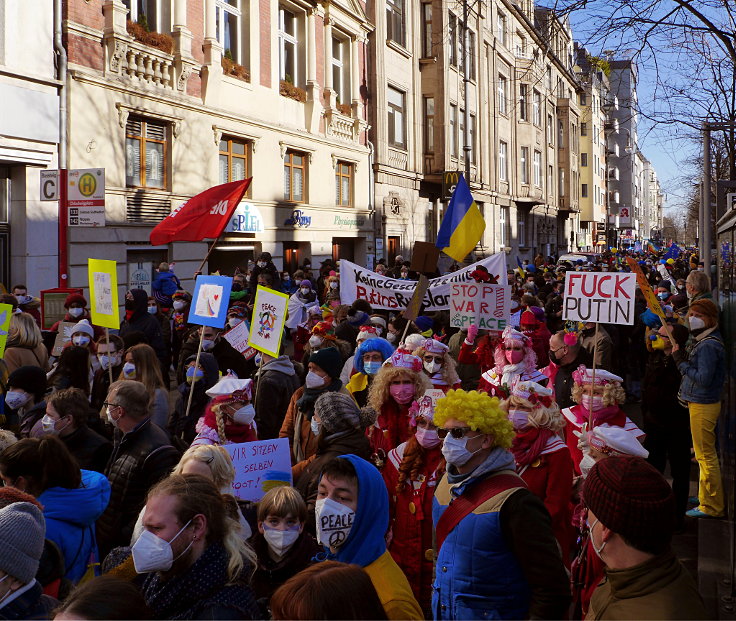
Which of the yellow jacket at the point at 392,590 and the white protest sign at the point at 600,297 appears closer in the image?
the yellow jacket at the point at 392,590

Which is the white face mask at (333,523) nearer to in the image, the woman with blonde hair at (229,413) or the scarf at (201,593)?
the scarf at (201,593)

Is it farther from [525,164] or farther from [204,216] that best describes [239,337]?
[525,164]

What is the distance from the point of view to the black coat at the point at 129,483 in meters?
4.31

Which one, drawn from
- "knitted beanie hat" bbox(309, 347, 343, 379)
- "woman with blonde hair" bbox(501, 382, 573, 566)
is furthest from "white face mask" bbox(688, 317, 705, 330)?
"knitted beanie hat" bbox(309, 347, 343, 379)

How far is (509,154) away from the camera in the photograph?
43.5 metres

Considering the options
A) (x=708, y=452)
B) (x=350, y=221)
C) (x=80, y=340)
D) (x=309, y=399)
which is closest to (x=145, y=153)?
(x=80, y=340)

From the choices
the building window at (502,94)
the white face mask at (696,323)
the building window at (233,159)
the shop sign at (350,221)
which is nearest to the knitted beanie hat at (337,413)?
the white face mask at (696,323)

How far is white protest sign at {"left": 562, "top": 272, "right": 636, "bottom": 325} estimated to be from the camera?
22.9ft

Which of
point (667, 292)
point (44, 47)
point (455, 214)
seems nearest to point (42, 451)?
point (455, 214)

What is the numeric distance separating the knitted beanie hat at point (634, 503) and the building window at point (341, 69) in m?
24.3

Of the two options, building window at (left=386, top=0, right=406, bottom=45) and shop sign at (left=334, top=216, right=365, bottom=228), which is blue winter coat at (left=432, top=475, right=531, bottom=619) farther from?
building window at (left=386, top=0, right=406, bottom=45)

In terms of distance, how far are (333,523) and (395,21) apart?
28.8m

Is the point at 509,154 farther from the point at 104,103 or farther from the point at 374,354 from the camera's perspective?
the point at 374,354

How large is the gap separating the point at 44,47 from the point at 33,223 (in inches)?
125
